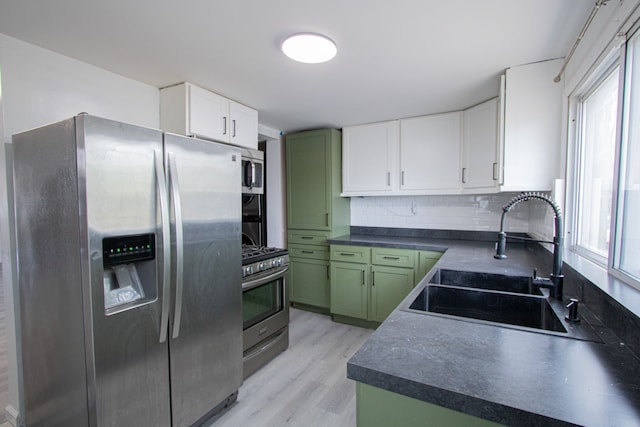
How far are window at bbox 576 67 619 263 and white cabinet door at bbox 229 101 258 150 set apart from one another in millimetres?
2415

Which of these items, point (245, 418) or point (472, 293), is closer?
point (472, 293)

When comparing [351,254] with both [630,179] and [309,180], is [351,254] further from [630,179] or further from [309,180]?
[630,179]

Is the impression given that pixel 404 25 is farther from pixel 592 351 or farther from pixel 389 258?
pixel 389 258

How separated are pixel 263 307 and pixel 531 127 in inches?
91.0

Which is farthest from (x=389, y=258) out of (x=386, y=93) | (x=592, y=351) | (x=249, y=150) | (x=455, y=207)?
(x=592, y=351)

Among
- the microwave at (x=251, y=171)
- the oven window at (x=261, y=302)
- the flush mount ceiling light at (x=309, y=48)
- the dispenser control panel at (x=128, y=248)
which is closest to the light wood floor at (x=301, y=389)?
the oven window at (x=261, y=302)

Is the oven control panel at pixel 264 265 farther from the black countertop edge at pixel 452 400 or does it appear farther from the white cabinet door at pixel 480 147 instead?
the white cabinet door at pixel 480 147

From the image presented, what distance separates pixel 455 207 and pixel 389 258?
96cm

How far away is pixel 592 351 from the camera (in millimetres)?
786

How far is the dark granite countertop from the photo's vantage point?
564 mm

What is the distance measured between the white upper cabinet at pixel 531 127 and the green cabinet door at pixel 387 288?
47.2 inches

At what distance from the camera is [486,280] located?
1.63 metres

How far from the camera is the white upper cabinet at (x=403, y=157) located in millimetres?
2945

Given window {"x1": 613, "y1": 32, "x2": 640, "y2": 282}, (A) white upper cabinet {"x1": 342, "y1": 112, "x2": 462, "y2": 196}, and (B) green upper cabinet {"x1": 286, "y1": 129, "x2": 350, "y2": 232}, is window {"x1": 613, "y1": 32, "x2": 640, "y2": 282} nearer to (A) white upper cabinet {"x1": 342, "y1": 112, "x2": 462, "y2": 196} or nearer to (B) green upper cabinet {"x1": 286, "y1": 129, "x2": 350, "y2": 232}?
(A) white upper cabinet {"x1": 342, "y1": 112, "x2": 462, "y2": 196}
